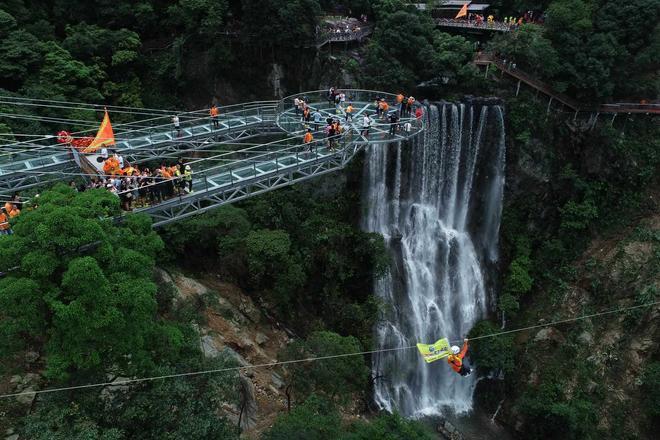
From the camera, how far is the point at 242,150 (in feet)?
59.0

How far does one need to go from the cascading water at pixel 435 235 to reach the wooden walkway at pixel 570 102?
3007mm

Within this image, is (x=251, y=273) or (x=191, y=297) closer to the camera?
(x=191, y=297)

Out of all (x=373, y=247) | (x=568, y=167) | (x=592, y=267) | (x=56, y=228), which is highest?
(x=56, y=228)

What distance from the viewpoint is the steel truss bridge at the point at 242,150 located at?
59.4 feet


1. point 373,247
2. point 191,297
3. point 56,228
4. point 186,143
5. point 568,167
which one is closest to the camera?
point 56,228

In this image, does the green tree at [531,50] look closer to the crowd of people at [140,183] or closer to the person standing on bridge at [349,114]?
the person standing on bridge at [349,114]

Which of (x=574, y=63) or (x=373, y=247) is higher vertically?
(x=574, y=63)

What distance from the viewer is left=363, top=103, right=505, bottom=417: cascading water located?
27812 mm

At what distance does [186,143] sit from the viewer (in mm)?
21438

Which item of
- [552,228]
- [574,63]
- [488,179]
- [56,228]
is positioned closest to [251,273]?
[56,228]

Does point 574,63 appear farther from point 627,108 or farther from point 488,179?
point 488,179

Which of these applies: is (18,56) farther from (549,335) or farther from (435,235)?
(549,335)

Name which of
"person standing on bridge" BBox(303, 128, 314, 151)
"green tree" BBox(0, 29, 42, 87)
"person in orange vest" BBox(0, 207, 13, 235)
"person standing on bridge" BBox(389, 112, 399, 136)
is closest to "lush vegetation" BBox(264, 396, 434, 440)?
"person standing on bridge" BBox(303, 128, 314, 151)

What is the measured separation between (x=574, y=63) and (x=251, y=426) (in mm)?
26926
